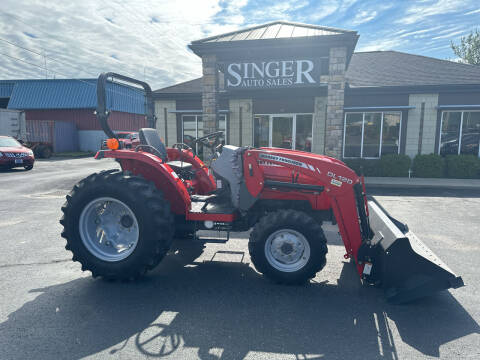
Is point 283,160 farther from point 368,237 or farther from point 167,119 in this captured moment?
point 167,119

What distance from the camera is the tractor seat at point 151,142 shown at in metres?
4.26

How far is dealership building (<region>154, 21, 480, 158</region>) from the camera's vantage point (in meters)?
10.2

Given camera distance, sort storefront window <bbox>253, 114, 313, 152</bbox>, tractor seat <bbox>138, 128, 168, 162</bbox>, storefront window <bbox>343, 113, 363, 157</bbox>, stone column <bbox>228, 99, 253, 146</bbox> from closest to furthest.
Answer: tractor seat <bbox>138, 128, 168, 162</bbox> < storefront window <bbox>343, 113, 363, 157</bbox> < storefront window <bbox>253, 114, 313, 152</bbox> < stone column <bbox>228, 99, 253, 146</bbox>

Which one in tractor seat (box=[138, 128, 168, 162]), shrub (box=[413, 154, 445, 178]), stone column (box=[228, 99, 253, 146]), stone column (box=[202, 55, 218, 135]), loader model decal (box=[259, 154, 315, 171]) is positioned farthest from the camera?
stone column (box=[228, 99, 253, 146])

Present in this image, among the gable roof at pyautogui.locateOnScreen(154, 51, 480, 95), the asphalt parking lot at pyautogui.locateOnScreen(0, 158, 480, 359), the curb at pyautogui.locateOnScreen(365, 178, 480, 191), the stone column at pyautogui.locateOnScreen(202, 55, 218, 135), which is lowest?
the asphalt parking lot at pyautogui.locateOnScreen(0, 158, 480, 359)

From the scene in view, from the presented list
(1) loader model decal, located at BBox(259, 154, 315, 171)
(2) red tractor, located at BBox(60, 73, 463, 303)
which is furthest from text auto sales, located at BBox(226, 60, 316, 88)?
(1) loader model decal, located at BBox(259, 154, 315, 171)

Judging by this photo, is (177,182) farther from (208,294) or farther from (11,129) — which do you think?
(11,129)

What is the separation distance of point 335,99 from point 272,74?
7.32 ft

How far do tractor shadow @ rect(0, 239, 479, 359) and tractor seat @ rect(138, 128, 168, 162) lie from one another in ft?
5.47

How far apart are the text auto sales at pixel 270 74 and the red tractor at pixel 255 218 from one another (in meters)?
7.02

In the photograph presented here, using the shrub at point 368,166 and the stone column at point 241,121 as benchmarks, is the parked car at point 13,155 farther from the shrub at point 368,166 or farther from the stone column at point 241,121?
the shrub at point 368,166

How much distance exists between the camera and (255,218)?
3.88 m

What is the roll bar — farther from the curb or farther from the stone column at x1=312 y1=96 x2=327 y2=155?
the stone column at x1=312 y1=96 x2=327 y2=155

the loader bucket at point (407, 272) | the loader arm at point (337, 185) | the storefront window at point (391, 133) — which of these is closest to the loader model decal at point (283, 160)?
the loader arm at point (337, 185)
